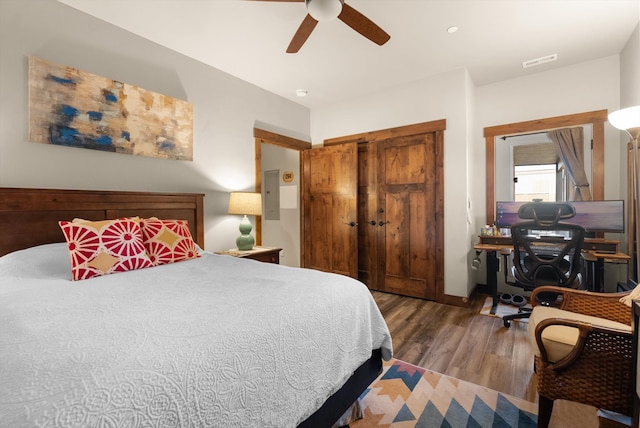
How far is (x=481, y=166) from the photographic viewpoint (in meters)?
3.76

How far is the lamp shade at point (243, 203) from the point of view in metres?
3.10

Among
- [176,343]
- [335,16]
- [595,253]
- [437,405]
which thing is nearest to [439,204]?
[595,253]

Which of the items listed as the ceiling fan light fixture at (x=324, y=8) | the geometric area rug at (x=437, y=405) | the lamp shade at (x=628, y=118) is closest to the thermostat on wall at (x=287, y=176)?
the ceiling fan light fixture at (x=324, y=8)

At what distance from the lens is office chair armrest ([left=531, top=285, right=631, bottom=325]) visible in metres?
A: 1.64

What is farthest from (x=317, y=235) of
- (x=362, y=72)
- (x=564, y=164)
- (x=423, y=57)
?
(x=564, y=164)

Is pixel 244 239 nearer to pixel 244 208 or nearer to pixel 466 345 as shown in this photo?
pixel 244 208

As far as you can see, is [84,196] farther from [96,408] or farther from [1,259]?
[96,408]

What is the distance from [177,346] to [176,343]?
0.06 ft

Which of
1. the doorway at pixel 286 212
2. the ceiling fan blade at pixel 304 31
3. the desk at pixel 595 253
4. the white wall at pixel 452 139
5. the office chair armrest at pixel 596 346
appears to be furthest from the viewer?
the doorway at pixel 286 212

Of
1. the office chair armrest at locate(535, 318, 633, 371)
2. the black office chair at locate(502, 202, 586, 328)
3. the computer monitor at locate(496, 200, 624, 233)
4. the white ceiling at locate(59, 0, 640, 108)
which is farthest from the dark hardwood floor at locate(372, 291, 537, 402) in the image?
the white ceiling at locate(59, 0, 640, 108)

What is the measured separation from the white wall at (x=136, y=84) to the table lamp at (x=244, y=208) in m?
0.28

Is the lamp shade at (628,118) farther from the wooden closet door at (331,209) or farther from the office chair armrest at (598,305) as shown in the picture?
the wooden closet door at (331,209)

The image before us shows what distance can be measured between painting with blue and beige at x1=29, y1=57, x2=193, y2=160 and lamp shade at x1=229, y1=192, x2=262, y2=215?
0.63 metres

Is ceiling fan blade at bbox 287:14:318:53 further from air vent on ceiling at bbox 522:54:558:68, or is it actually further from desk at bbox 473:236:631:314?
desk at bbox 473:236:631:314
